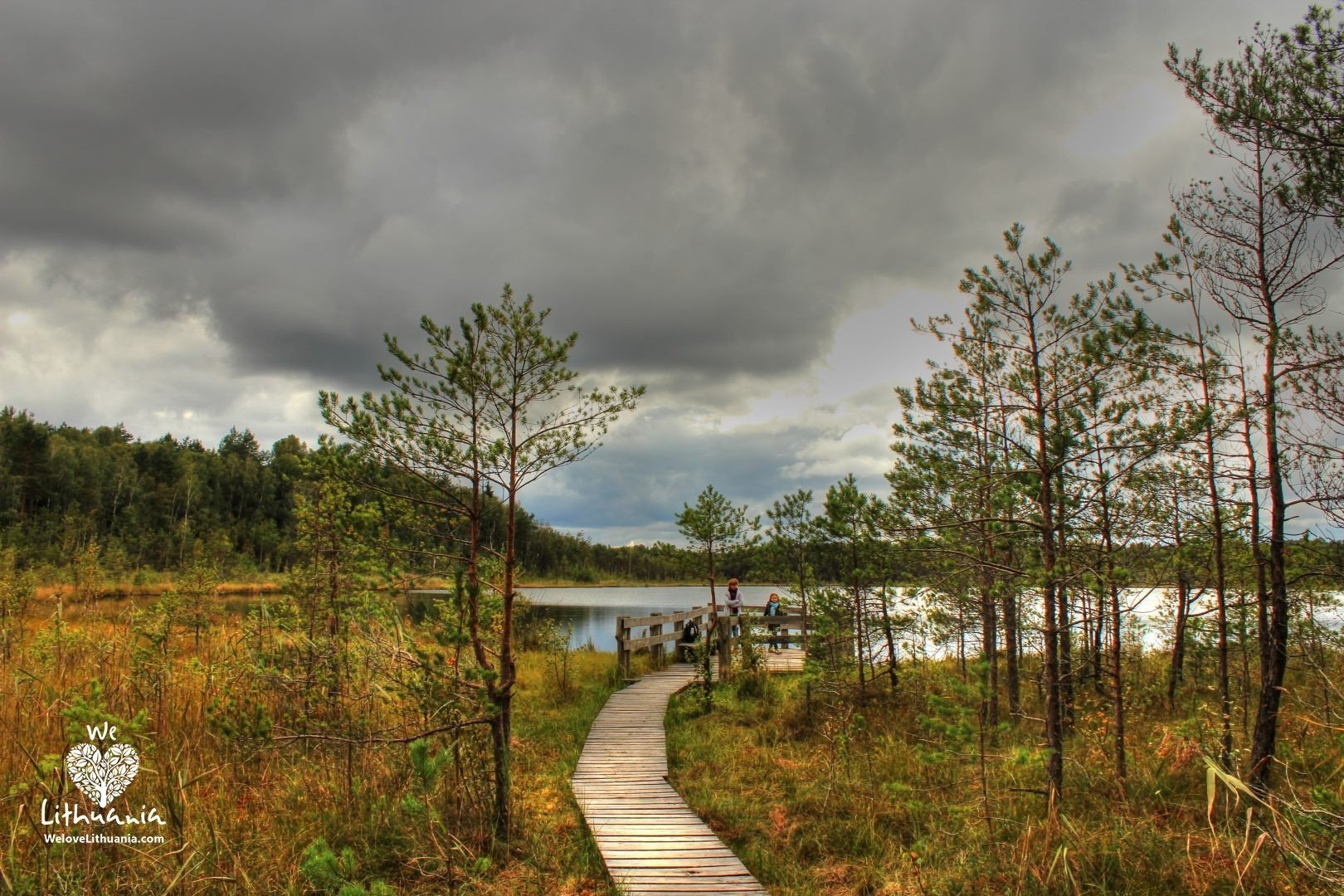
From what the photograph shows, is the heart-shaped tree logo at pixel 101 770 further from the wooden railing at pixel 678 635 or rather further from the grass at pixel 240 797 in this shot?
the wooden railing at pixel 678 635

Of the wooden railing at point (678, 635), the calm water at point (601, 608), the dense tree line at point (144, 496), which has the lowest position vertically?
the calm water at point (601, 608)

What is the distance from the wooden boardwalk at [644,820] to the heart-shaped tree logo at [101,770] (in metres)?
3.55

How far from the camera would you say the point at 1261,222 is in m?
7.09

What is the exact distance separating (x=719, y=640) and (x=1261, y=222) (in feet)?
35.4

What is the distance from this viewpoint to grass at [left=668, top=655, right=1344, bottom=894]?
4684 millimetres

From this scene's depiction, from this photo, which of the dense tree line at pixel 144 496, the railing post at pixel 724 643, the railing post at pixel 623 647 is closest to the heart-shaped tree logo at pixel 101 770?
the railing post at pixel 623 647

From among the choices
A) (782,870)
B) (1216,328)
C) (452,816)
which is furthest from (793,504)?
(452,816)

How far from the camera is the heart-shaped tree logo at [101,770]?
4824 mm

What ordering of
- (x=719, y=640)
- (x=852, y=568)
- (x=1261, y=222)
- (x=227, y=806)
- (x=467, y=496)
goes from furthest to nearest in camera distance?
(x=719, y=640), (x=852, y=568), (x=1261, y=222), (x=467, y=496), (x=227, y=806)

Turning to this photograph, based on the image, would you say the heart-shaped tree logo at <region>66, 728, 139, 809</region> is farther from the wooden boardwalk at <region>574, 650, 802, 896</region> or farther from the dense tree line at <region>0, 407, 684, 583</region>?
the dense tree line at <region>0, 407, 684, 583</region>

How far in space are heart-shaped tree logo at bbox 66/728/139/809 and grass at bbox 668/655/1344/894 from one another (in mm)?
4784

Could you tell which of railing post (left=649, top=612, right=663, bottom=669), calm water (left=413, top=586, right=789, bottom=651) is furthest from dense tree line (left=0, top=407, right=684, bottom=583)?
railing post (left=649, top=612, right=663, bottom=669)

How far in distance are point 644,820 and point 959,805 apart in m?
2.83

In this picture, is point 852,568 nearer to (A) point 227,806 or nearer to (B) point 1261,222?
(B) point 1261,222
